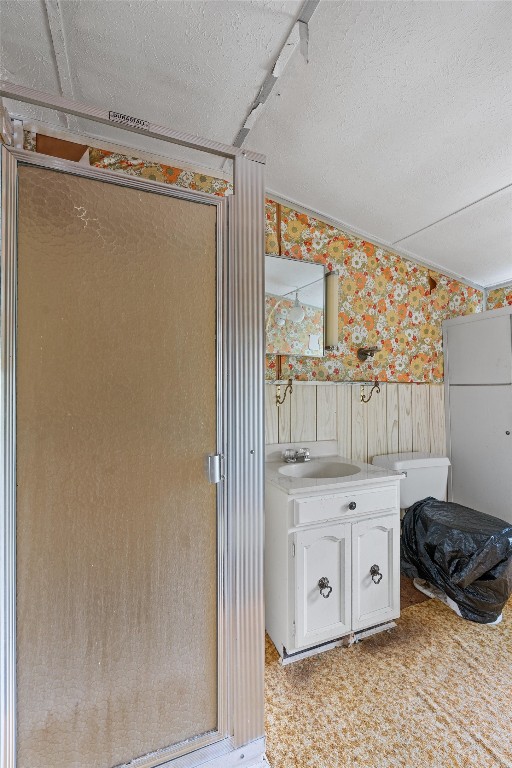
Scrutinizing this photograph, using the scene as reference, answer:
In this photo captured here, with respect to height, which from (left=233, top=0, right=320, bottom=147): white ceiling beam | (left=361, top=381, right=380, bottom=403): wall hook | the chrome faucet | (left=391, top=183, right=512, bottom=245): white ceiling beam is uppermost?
(left=233, top=0, right=320, bottom=147): white ceiling beam

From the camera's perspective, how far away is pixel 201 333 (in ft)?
3.59

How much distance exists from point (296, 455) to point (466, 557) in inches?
39.4

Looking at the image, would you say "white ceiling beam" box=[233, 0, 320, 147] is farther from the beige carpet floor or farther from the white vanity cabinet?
the beige carpet floor

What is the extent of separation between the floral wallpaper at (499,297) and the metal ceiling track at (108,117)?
255 centimetres

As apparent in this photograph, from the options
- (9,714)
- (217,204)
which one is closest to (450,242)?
(217,204)

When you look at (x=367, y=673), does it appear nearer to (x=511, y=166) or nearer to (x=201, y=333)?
(x=201, y=333)

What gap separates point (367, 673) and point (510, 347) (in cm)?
207

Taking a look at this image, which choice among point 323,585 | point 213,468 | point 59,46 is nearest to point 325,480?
point 323,585

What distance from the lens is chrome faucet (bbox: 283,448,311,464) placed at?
209cm

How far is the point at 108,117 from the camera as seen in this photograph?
0.95 metres

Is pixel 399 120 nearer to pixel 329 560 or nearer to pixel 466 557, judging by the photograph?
pixel 329 560

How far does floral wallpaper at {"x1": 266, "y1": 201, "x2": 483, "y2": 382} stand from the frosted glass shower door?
1124 mm

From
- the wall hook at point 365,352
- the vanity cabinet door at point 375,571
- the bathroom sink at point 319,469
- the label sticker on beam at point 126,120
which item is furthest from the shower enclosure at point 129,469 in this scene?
the wall hook at point 365,352

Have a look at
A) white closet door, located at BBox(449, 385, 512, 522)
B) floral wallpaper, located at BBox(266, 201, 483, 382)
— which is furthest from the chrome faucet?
white closet door, located at BBox(449, 385, 512, 522)
